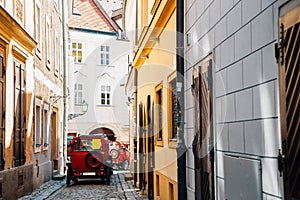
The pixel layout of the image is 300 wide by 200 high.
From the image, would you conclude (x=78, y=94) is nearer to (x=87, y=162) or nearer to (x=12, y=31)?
(x=87, y=162)

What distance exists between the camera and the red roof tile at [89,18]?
116 feet

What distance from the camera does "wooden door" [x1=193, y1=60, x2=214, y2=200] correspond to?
5359 millimetres

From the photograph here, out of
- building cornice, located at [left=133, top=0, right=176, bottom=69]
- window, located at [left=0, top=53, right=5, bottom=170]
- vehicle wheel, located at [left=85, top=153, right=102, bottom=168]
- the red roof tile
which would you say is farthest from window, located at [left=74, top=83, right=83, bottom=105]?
window, located at [left=0, top=53, right=5, bottom=170]

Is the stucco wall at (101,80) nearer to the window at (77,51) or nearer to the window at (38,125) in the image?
the window at (77,51)

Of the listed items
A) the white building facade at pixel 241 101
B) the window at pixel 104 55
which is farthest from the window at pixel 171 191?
the window at pixel 104 55

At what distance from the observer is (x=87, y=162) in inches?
642

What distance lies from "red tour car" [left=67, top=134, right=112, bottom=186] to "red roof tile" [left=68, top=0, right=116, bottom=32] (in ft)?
63.5

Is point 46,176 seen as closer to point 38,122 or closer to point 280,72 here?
point 38,122

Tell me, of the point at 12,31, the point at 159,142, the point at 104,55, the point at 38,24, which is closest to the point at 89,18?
the point at 104,55

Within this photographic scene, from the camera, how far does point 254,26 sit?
378cm

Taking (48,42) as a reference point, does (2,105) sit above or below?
below

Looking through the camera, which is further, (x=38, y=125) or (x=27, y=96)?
(x=38, y=125)

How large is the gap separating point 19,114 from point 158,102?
3.82 metres

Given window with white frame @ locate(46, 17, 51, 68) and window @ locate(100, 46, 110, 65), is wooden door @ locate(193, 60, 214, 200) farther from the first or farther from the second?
window @ locate(100, 46, 110, 65)
